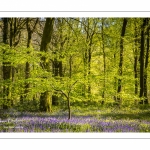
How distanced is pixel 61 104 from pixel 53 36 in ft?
8.65

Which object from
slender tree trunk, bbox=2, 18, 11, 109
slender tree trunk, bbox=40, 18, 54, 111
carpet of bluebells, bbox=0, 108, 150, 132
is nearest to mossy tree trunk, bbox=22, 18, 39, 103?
slender tree trunk, bbox=40, 18, 54, 111

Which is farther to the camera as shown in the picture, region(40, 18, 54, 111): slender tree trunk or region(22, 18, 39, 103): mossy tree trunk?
region(40, 18, 54, 111): slender tree trunk

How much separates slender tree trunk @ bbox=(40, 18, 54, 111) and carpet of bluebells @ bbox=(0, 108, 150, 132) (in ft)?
2.63

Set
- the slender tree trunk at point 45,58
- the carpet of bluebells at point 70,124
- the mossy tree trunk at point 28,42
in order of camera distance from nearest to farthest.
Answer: the carpet of bluebells at point 70,124
the mossy tree trunk at point 28,42
the slender tree trunk at point 45,58

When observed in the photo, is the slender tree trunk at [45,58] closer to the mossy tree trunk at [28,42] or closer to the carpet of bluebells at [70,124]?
the mossy tree trunk at [28,42]

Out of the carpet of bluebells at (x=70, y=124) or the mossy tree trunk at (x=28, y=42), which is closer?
the carpet of bluebells at (x=70, y=124)

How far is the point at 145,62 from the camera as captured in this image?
37.7 feet

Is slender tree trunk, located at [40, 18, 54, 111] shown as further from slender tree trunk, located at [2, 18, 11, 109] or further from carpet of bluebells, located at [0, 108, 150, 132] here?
slender tree trunk, located at [2, 18, 11, 109]

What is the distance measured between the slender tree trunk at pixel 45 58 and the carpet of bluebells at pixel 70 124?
803 millimetres

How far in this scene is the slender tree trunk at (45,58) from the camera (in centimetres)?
1014

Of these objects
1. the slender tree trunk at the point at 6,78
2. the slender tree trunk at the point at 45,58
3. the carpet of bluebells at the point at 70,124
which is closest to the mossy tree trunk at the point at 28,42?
the slender tree trunk at the point at 45,58

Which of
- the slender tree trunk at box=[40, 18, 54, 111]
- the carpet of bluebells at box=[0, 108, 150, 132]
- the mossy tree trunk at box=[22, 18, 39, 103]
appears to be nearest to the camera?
the carpet of bluebells at box=[0, 108, 150, 132]

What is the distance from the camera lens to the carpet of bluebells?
9.28 meters
